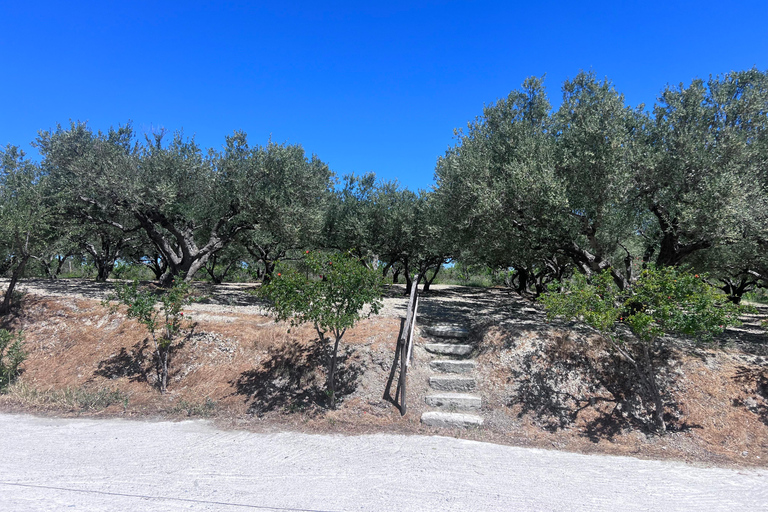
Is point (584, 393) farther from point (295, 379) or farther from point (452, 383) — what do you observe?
point (295, 379)

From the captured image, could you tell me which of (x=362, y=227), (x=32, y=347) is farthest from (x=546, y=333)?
(x=32, y=347)

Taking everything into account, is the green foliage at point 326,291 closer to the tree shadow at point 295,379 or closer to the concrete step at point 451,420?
the tree shadow at point 295,379

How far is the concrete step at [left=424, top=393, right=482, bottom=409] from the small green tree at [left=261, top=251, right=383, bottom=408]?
1878 millimetres

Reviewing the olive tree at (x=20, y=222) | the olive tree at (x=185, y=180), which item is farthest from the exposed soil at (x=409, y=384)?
the olive tree at (x=185, y=180)

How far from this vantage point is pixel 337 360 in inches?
330

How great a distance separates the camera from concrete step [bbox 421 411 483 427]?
22.3ft

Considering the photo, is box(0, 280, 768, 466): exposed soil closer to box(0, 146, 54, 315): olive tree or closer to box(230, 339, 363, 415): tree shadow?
box(230, 339, 363, 415): tree shadow

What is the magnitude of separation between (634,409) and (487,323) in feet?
11.8

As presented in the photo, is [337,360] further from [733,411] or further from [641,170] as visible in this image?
[641,170]

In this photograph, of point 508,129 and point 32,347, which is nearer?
point 32,347

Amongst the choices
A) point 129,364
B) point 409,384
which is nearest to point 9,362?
point 129,364

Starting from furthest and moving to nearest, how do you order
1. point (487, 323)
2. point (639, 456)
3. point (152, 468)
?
point (487, 323)
point (639, 456)
point (152, 468)

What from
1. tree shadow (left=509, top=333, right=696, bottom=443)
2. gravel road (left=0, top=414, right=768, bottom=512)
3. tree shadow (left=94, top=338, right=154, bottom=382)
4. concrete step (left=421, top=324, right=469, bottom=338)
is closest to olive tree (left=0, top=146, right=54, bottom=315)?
tree shadow (left=94, top=338, right=154, bottom=382)

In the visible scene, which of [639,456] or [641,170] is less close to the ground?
[641,170]
